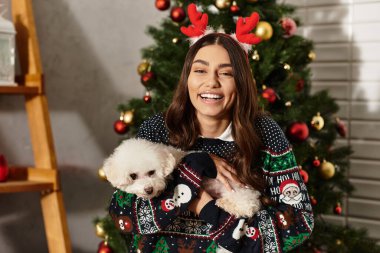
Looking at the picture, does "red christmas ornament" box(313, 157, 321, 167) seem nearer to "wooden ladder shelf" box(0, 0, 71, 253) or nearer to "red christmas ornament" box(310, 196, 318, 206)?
"red christmas ornament" box(310, 196, 318, 206)

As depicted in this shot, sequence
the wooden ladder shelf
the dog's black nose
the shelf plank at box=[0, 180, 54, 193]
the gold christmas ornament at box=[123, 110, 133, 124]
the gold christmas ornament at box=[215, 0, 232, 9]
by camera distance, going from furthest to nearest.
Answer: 1. the gold christmas ornament at box=[123, 110, 133, 124]
2. the gold christmas ornament at box=[215, 0, 232, 9]
3. the wooden ladder shelf
4. the shelf plank at box=[0, 180, 54, 193]
5. the dog's black nose

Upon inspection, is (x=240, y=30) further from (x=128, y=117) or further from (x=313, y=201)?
(x=313, y=201)

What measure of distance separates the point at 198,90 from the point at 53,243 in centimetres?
97

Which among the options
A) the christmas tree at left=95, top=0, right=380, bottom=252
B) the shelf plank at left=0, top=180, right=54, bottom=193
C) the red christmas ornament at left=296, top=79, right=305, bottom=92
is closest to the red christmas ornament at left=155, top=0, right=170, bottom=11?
the christmas tree at left=95, top=0, right=380, bottom=252

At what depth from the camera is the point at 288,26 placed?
2.11 metres

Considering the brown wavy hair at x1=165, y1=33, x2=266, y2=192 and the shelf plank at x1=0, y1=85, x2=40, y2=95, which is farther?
the shelf plank at x1=0, y1=85, x2=40, y2=95

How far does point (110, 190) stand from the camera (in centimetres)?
273

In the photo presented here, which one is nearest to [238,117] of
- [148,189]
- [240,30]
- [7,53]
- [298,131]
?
[240,30]

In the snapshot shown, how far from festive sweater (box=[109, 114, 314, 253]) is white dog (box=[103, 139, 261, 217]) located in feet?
0.11

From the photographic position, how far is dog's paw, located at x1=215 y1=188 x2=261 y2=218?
134 cm

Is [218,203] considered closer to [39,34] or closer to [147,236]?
[147,236]

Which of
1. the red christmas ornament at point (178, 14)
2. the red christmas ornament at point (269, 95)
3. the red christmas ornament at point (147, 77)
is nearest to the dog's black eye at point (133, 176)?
the red christmas ornament at point (269, 95)

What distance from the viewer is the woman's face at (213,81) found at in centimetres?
143

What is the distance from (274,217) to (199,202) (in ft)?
0.71
